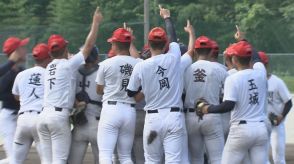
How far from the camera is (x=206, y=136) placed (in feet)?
36.7

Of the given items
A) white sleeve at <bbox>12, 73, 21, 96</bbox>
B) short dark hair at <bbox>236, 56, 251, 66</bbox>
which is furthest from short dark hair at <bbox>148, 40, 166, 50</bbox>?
white sleeve at <bbox>12, 73, 21, 96</bbox>

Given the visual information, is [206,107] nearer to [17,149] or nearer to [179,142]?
[179,142]

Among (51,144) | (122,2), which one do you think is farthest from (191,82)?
(122,2)

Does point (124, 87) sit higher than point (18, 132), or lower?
higher

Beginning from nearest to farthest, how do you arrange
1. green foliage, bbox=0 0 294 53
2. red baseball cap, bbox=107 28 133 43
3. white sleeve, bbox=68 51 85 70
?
red baseball cap, bbox=107 28 133 43
white sleeve, bbox=68 51 85 70
green foliage, bbox=0 0 294 53

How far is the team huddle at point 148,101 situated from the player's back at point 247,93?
0.04 feet

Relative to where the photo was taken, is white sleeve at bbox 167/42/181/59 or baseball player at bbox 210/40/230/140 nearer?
white sleeve at bbox 167/42/181/59

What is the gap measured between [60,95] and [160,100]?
4.73ft

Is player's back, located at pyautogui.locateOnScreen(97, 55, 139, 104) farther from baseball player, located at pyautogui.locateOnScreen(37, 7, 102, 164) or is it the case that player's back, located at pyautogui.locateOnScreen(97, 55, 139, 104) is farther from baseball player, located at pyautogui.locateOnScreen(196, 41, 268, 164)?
baseball player, located at pyautogui.locateOnScreen(196, 41, 268, 164)

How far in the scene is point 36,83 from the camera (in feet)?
38.3

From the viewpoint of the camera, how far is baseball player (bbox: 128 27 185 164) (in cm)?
1040

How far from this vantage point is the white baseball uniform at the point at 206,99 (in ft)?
36.2

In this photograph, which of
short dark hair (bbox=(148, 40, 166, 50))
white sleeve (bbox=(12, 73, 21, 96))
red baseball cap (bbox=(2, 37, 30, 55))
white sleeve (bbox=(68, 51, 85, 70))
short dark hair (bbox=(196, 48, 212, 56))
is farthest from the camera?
red baseball cap (bbox=(2, 37, 30, 55))

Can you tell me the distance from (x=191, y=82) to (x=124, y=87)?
865 mm
